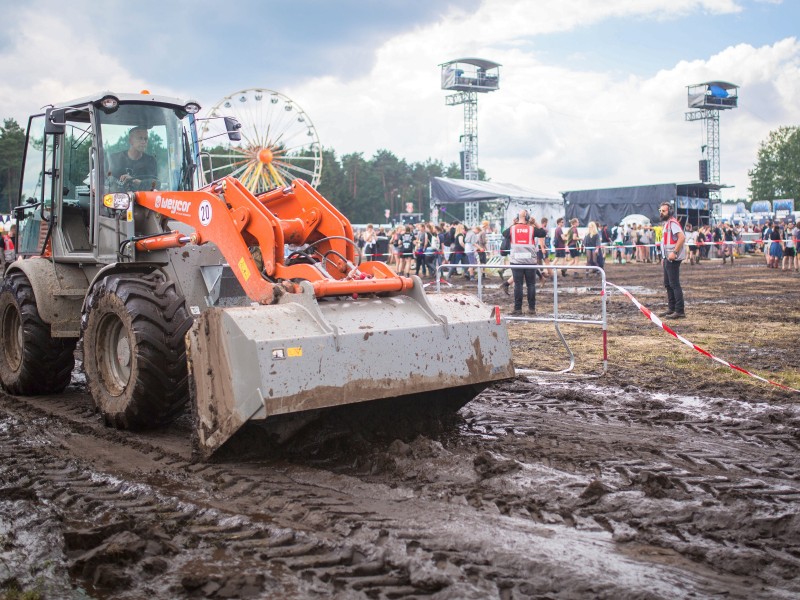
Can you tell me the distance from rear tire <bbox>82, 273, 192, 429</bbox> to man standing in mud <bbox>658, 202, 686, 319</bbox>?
10.0m

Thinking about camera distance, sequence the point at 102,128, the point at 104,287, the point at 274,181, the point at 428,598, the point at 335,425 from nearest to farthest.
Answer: the point at 428,598 < the point at 335,425 < the point at 104,287 < the point at 102,128 < the point at 274,181


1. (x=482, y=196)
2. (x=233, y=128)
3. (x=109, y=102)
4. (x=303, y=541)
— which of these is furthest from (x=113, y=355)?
(x=482, y=196)

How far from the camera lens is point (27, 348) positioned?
870 centimetres

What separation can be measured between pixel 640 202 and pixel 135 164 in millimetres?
39194

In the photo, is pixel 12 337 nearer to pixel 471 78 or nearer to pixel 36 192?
pixel 36 192

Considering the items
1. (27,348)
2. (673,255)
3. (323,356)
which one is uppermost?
(673,255)

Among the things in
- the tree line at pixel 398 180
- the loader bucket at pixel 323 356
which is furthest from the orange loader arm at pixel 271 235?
the tree line at pixel 398 180

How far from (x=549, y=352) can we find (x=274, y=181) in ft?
15.0

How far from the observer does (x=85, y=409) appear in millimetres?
8383

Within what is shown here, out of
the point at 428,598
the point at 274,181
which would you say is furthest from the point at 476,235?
the point at 428,598

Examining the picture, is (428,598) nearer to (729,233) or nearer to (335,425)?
(335,425)

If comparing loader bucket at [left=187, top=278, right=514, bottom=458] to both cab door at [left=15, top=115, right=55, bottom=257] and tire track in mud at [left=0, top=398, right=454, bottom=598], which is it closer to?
tire track in mud at [left=0, top=398, right=454, bottom=598]

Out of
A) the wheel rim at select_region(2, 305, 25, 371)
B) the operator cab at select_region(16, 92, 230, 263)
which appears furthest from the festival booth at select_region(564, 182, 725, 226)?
the wheel rim at select_region(2, 305, 25, 371)

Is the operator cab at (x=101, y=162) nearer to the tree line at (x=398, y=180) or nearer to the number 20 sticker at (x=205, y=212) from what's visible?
the number 20 sticker at (x=205, y=212)
